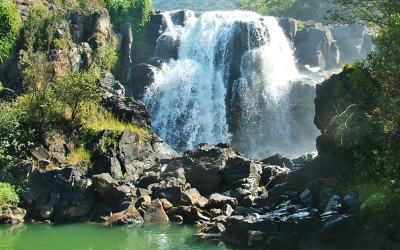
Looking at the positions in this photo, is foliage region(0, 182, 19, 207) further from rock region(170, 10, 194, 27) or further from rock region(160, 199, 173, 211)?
rock region(170, 10, 194, 27)

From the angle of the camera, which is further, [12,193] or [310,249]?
[12,193]

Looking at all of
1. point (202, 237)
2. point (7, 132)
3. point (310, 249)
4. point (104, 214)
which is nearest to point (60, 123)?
point (7, 132)

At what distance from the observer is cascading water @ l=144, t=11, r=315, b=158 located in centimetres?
2888

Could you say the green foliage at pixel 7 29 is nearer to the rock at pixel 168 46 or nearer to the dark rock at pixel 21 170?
the dark rock at pixel 21 170

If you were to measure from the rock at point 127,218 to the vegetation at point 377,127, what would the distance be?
23.7 ft

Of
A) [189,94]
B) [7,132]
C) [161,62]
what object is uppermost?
[161,62]

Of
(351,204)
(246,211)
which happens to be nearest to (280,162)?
(246,211)

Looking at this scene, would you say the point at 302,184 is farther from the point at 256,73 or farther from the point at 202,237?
the point at 256,73

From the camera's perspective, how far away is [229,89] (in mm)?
30766

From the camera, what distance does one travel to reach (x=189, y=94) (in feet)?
102

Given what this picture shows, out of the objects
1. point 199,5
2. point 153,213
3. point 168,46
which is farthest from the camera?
point 199,5

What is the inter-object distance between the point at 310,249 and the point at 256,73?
21.0m

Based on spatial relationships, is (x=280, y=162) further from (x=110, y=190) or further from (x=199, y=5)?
(x=199, y=5)

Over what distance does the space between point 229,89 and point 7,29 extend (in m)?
14.6
